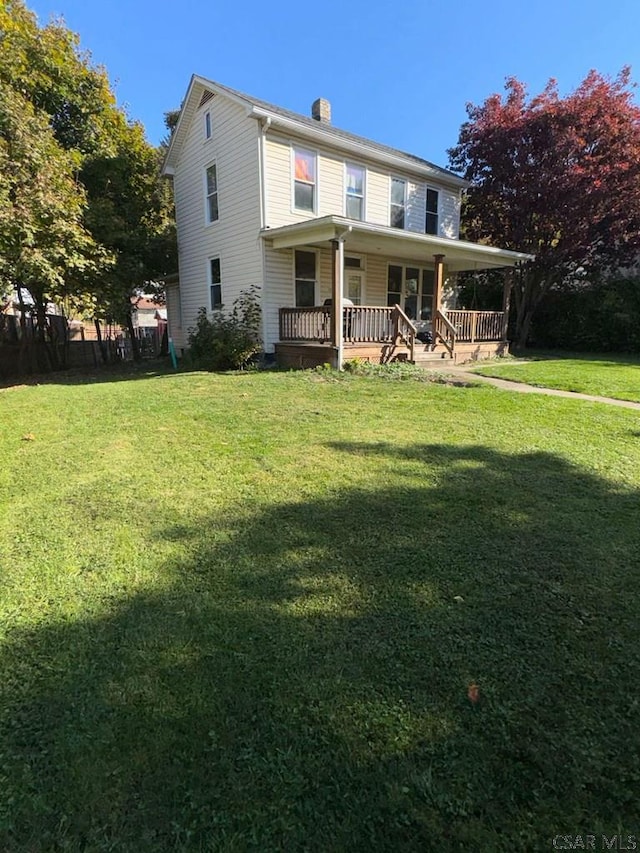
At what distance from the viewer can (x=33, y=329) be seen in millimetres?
15422

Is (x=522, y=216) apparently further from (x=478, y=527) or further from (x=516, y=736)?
(x=516, y=736)

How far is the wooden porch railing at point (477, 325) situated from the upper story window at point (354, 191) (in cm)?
404

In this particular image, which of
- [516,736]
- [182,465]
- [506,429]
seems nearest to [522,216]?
[506,429]

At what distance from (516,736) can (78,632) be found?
1853mm

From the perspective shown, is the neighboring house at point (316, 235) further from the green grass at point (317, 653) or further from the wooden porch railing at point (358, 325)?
the green grass at point (317, 653)

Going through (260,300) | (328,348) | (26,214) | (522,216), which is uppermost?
(522,216)

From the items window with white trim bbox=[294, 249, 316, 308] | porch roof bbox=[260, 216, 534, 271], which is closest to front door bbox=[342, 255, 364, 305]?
porch roof bbox=[260, 216, 534, 271]

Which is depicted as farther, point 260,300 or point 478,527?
point 260,300

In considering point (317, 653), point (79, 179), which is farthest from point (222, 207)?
point (317, 653)

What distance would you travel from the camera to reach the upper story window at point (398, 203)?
14.2 metres

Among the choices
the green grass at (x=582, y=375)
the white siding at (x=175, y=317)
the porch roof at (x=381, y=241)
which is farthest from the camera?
the white siding at (x=175, y=317)

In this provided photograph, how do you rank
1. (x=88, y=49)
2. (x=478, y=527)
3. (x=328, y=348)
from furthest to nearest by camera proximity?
1. (x=88, y=49)
2. (x=328, y=348)
3. (x=478, y=527)

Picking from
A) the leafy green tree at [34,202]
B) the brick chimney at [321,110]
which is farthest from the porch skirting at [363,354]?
the brick chimney at [321,110]

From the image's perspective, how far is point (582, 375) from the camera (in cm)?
960
